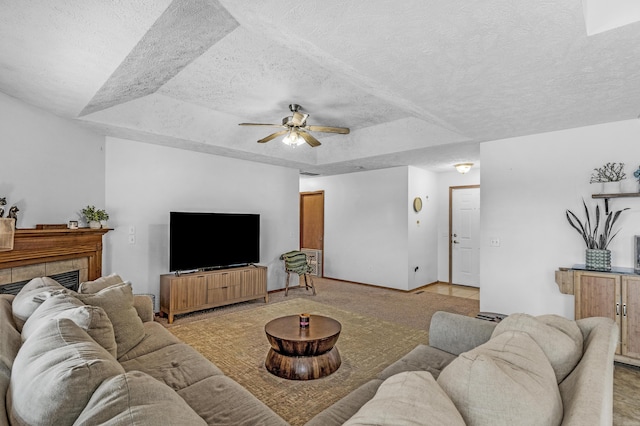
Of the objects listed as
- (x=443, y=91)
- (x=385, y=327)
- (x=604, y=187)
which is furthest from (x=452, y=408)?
(x=604, y=187)

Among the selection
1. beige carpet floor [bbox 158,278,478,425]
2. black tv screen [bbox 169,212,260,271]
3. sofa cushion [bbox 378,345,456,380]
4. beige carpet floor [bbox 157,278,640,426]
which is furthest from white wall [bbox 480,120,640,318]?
black tv screen [bbox 169,212,260,271]

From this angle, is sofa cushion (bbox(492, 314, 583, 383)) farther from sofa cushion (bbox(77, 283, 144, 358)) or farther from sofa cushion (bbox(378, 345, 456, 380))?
sofa cushion (bbox(77, 283, 144, 358))

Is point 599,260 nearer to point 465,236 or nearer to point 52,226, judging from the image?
point 465,236

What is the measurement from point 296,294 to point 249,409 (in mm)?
4374

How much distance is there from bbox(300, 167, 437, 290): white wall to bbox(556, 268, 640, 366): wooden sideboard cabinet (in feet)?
9.76

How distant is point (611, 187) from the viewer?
3463mm

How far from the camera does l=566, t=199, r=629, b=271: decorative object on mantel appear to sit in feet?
11.0

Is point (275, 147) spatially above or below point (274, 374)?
above

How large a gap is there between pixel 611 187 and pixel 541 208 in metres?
0.67

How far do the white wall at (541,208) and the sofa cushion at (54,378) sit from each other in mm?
4351

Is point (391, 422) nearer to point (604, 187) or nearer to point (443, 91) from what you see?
point (443, 91)

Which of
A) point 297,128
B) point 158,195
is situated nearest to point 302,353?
point 297,128

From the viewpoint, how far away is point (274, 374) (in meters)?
2.73

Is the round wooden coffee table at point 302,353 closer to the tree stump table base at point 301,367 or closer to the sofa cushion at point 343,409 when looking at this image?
the tree stump table base at point 301,367
